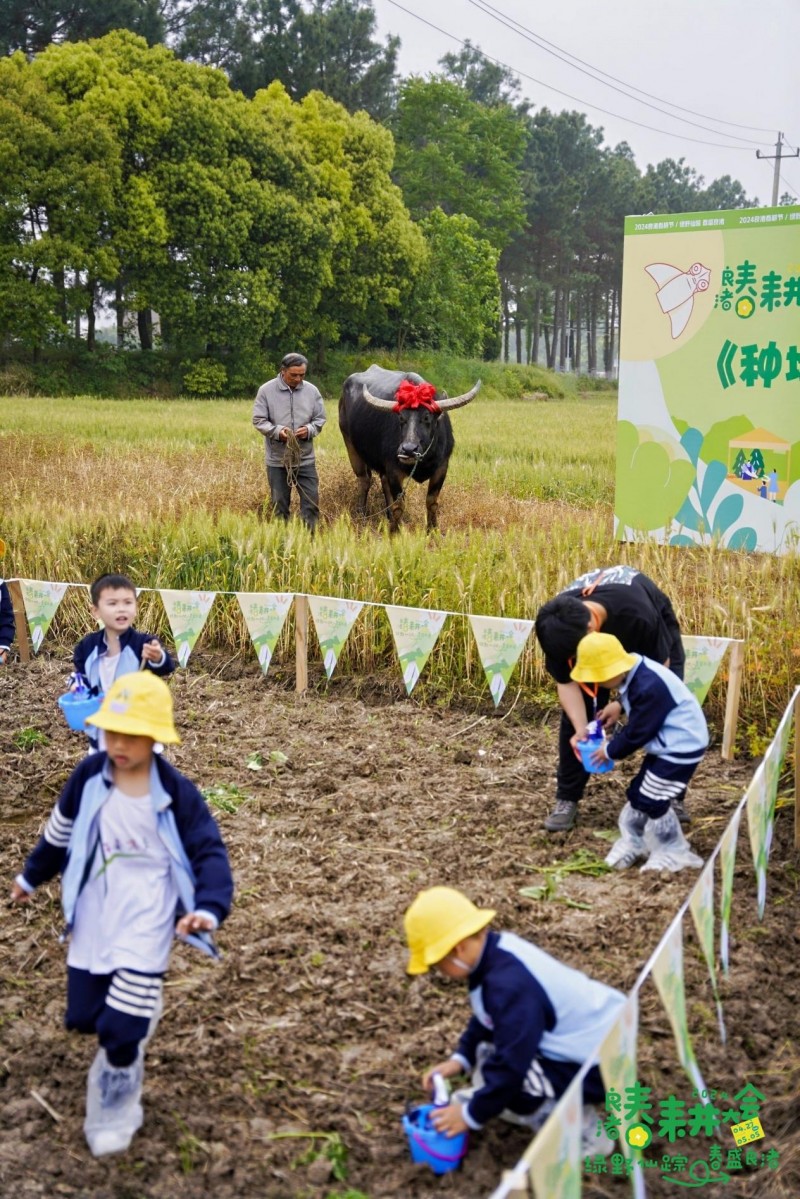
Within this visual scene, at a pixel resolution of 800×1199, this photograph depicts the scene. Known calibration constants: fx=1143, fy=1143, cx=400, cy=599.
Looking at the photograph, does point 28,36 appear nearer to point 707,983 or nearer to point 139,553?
point 139,553

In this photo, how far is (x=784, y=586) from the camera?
7359mm

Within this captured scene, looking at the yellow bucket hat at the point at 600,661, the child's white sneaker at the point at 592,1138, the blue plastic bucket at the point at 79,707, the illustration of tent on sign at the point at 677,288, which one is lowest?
the child's white sneaker at the point at 592,1138

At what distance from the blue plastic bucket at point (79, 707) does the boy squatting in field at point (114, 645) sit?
0.07 meters

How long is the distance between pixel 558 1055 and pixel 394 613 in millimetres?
3870

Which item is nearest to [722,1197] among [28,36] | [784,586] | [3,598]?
[3,598]

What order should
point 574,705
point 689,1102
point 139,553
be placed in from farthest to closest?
point 139,553 → point 574,705 → point 689,1102

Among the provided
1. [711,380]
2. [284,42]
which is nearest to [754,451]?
[711,380]

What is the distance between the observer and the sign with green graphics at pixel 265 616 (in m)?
7.11

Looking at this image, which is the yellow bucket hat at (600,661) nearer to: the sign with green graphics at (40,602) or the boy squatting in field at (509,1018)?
the boy squatting in field at (509,1018)

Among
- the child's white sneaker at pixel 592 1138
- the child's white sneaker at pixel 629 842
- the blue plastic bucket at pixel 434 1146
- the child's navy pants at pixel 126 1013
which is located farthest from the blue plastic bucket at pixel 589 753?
the child's navy pants at pixel 126 1013

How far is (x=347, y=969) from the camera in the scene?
398 centimetres

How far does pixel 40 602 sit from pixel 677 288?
20.4ft

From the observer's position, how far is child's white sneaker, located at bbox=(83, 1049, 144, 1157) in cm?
307

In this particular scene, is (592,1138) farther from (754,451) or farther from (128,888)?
(754,451)
